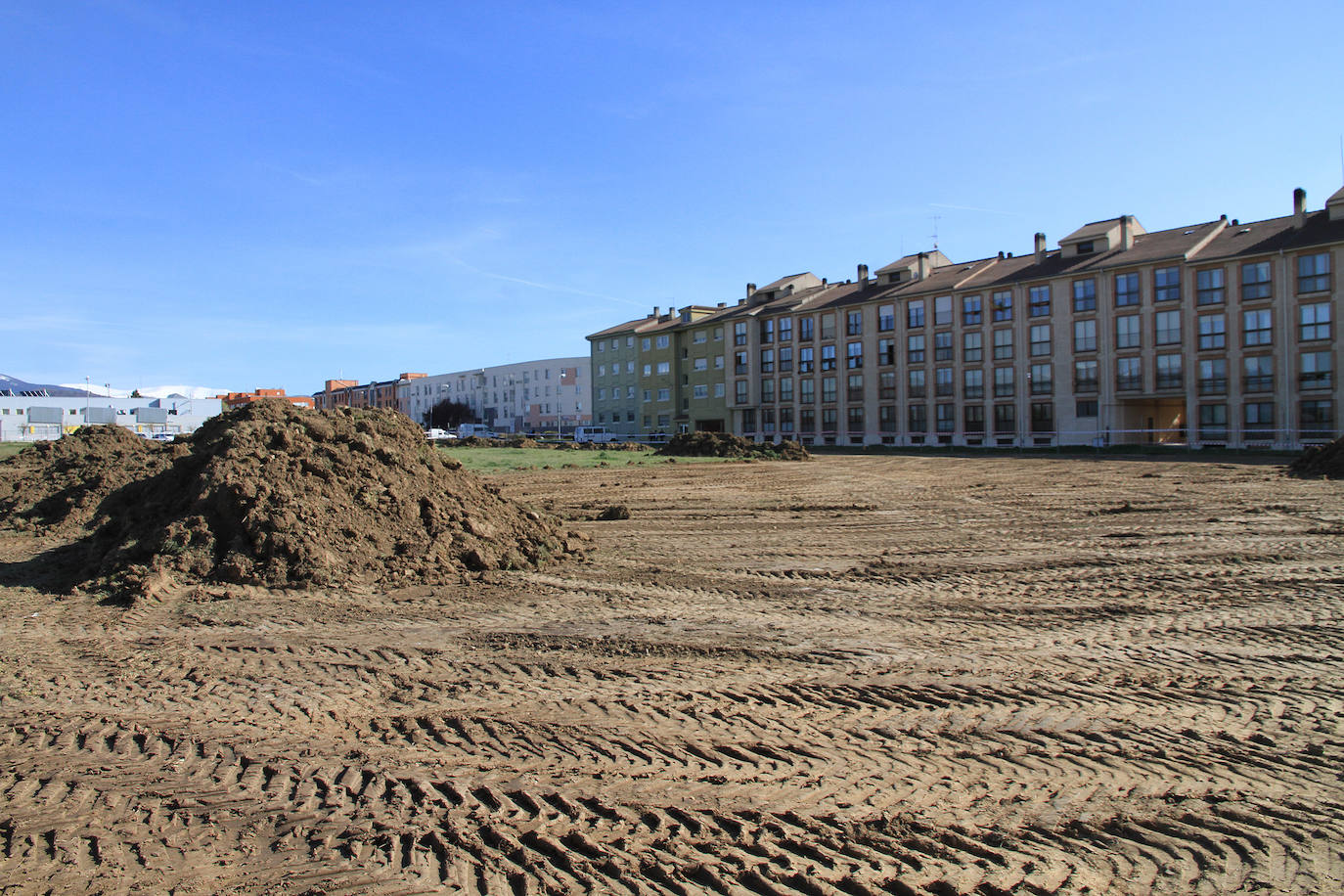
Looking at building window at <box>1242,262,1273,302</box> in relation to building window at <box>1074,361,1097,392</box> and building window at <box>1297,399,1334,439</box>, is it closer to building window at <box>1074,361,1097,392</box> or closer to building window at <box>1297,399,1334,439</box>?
building window at <box>1297,399,1334,439</box>

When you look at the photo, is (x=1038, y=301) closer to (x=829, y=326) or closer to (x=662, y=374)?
(x=829, y=326)

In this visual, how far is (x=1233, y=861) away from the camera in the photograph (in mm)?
3832

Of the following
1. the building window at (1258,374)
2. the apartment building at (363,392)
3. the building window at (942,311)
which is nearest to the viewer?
the building window at (1258,374)

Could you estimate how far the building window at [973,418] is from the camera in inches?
2306

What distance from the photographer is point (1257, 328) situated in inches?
1848

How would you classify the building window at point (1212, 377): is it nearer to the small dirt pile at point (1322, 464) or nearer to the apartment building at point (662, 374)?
the small dirt pile at point (1322, 464)

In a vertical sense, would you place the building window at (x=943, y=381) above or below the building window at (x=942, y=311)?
below

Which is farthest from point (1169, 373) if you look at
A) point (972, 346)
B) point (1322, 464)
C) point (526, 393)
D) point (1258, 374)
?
point (526, 393)

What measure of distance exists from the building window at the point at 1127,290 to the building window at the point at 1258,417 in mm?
8973

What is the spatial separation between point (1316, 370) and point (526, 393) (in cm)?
8265

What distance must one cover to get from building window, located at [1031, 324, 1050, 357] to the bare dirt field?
48.0m

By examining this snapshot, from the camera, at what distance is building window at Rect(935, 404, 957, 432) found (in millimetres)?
60062

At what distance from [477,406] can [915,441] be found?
70496 millimetres

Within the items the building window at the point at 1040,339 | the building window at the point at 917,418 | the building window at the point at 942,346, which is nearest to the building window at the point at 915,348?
the building window at the point at 942,346
